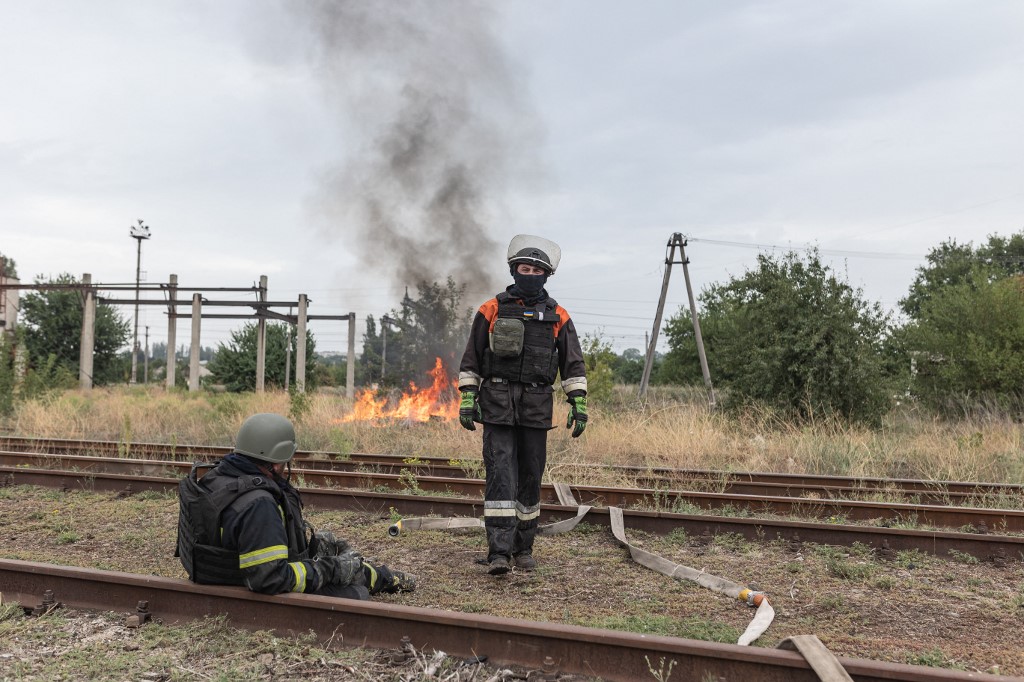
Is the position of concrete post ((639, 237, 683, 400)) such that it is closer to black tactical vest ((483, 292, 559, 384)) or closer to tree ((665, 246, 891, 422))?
tree ((665, 246, 891, 422))

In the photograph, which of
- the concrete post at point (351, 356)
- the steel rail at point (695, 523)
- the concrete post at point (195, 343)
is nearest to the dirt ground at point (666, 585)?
the steel rail at point (695, 523)

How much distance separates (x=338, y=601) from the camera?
3793 mm

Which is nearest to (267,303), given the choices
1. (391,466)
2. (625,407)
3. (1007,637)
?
(625,407)

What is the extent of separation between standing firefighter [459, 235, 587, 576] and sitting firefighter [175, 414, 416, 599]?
4.63 feet

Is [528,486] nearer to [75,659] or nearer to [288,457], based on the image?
[288,457]

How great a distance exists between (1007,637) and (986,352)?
14339 millimetres

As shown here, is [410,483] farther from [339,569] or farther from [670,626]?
[670,626]

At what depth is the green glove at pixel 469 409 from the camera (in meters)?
5.35

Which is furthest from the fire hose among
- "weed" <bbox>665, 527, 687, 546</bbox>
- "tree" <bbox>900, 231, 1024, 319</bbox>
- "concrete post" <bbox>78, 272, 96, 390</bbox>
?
"tree" <bbox>900, 231, 1024, 319</bbox>

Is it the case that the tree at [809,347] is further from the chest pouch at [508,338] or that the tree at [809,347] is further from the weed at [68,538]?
the weed at [68,538]

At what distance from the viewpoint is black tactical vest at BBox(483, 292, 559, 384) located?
5340mm

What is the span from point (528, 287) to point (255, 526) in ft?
8.37

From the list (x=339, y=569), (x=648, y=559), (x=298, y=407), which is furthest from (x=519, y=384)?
(x=298, y=407)

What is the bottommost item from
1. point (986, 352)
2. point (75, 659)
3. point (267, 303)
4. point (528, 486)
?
point (75, 659)
